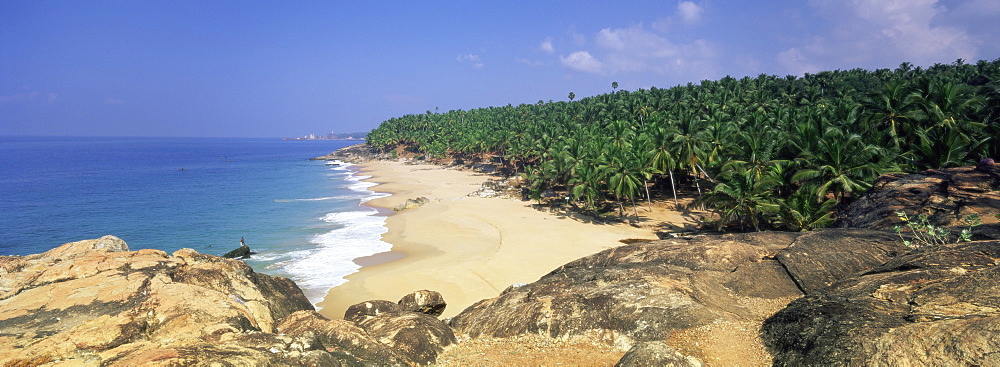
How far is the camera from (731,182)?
3089 centimetres

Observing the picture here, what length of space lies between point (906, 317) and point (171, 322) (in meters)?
15.3

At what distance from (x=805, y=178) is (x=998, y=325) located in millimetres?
25363

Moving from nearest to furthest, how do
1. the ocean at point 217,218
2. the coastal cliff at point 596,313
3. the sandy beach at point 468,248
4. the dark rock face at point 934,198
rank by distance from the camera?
the coastal cliff at point 596,313
the dark rock face at point 934,198
the sandy beach at point 468,248
the ocean at point 217,218

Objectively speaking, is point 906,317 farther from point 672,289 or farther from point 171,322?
point 171,322

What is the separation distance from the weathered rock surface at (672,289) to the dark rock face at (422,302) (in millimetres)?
4685

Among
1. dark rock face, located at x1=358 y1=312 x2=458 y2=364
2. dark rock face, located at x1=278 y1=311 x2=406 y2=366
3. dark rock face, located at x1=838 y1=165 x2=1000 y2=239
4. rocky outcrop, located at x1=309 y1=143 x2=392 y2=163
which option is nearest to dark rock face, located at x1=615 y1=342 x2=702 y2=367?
dark rock face, located at x1=358 y1=312 x2=458 y2=364

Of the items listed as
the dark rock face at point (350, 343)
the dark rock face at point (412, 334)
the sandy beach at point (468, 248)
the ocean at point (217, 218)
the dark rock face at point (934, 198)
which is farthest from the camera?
the ocean at point (217, 218)

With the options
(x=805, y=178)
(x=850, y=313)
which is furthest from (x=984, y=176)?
(x=850, y=313)

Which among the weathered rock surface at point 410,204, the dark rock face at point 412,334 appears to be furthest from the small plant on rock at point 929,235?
the weathered rock surface at point 410,204

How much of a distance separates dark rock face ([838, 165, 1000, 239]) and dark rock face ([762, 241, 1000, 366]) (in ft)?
27.4

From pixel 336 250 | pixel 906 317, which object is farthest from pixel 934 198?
pixel 336 250

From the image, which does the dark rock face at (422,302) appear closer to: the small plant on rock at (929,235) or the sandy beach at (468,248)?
the sandy beach at (468,248)

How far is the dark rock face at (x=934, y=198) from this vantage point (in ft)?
61.8

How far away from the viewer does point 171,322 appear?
11383mm
